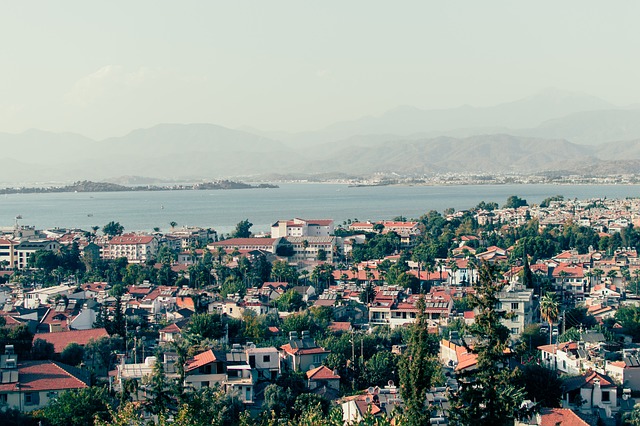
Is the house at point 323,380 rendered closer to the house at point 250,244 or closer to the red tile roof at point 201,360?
the red tile roof at point 201,360

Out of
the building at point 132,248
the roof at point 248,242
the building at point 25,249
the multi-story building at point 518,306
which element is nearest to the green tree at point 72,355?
the multi-story building at point 518,306

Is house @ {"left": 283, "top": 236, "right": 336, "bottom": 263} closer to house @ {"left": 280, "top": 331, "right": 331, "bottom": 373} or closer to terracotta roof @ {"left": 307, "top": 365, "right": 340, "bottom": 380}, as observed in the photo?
house @ {"left": 280, "top": 331, "right": 331, "bottom": 373}

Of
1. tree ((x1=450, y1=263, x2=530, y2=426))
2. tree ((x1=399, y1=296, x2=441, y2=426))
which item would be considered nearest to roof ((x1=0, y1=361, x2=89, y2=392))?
tree ((x1=399, y1=296, x2=441, y2=426))

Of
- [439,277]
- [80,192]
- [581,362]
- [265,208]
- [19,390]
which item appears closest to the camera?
[19,390]

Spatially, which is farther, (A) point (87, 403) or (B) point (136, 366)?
(B) point (136, 366)

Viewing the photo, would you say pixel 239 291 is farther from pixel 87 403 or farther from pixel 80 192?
pixel 80 192

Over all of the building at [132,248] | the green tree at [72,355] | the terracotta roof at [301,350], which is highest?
the terracotta roof at [301,350]

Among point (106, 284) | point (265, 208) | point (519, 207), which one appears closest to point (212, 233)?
point (106, 284)
